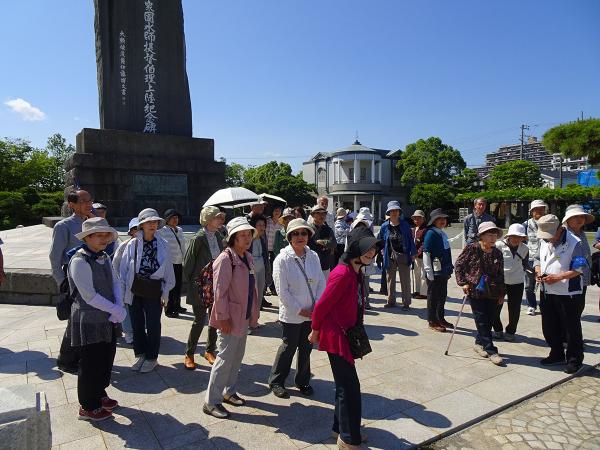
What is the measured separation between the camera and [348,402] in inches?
113

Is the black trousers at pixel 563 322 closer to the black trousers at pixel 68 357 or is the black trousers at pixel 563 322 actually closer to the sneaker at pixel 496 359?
the sneaker at pixel 496 359

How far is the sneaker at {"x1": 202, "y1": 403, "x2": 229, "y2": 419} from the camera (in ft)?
11.1

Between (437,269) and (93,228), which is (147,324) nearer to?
(93,228)

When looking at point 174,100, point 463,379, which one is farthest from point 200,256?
point 174,100

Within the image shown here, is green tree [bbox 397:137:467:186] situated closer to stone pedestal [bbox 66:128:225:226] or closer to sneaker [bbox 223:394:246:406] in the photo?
stone pedestal [bbox 66:128:225:226]

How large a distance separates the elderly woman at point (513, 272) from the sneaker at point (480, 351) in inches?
22.5

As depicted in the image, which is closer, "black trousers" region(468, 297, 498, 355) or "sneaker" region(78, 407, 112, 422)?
"sneaker" region(78, 407, 112, 422)

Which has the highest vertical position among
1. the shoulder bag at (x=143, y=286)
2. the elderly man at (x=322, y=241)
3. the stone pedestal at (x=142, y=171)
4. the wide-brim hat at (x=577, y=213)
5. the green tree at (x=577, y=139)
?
the green tree at (x=577, y=139)

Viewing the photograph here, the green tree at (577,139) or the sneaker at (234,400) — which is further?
the green tree at (577,139)

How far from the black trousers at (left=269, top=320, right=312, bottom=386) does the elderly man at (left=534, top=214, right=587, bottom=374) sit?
306 centimetres

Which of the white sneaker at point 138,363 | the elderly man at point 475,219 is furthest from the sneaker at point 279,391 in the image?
the elderly man at point 475,219

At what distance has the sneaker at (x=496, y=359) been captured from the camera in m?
4.66

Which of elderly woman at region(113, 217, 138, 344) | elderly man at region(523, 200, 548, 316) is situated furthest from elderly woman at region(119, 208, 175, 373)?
elderly man at region(523, 200, 548, 316)

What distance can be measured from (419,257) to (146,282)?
5.62 metres
